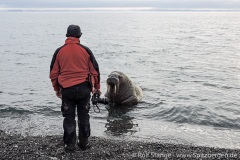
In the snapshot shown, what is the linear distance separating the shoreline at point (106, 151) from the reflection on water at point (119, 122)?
5.80ft

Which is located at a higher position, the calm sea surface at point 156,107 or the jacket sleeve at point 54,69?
the jacket sleeve at point 54,69

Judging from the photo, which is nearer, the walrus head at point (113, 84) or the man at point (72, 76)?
the man at point (72, 76)

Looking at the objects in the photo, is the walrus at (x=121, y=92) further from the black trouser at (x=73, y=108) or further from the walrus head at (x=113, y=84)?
the black trouser at (x=73, y=108)

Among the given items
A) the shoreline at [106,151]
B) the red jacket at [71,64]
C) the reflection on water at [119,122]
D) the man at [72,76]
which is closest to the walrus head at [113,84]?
the reflection on water at [119,122]

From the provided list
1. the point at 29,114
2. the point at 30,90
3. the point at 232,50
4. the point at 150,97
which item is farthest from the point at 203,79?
the point at 232,50

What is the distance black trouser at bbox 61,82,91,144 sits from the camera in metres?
6.49

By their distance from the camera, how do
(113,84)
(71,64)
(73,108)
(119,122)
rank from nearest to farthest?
(71,64)
(73,108)
(119,122)
(113,84)

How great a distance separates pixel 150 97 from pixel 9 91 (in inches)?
240

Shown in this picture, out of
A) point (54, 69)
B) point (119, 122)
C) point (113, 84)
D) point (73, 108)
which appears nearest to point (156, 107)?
point (113, 84)

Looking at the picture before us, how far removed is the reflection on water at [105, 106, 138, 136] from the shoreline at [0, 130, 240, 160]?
5.80 ft

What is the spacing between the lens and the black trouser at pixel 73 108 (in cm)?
649

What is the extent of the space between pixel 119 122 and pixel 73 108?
3.84 m

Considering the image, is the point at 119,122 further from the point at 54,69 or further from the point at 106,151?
the point at 54,69

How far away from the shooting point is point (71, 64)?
6383 mm
